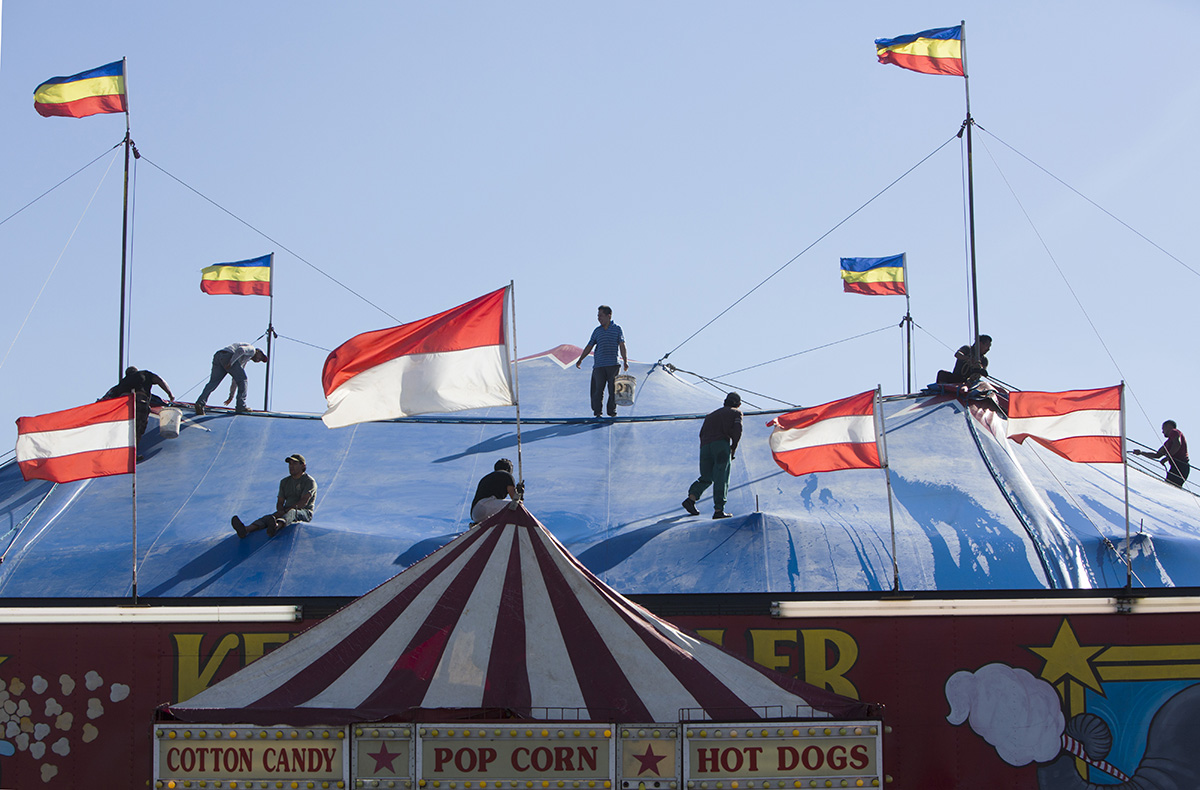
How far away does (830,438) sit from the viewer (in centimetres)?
1052

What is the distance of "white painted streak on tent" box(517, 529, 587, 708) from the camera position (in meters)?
6.66

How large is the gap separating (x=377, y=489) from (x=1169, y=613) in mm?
8549

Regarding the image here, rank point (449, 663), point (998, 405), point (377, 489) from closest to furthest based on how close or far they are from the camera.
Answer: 1. point (449, 663)
2. point (377, 489)
3. point (998, 405)

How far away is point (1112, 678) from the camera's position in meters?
9.20

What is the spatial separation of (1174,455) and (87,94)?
16.5 m

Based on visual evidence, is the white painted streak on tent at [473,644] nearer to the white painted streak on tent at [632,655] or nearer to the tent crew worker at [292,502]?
the white painted streak on tent at [632,655]

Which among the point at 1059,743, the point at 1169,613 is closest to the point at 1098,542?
the point at 1169,613

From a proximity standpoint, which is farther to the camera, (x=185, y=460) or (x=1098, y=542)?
(x=185, y=460)

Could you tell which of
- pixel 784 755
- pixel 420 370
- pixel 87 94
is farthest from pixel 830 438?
pixel 87 94

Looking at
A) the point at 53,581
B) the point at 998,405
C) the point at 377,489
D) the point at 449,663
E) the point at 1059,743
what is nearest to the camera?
the point at 449,663

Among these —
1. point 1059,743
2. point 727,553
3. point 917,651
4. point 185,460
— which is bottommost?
point 1059,743

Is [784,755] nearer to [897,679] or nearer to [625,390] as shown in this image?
[897,679]

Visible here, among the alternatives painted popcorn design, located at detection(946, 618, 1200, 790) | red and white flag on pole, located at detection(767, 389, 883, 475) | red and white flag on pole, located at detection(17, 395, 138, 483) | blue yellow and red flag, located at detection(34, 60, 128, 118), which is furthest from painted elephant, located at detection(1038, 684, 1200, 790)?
blue yellow and red flag, located at detection(34, 60, 128, 118)

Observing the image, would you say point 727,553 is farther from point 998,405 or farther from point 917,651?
point 998,405
